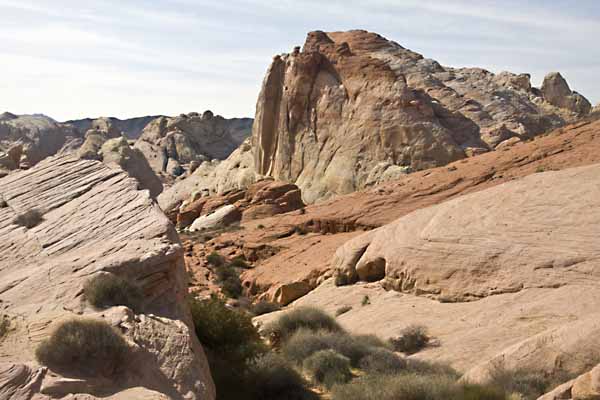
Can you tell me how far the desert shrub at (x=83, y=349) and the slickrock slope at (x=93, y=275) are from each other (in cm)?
16

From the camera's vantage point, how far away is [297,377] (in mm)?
11250

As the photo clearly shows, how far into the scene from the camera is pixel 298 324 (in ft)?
50.4

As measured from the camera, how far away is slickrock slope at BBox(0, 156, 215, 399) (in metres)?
7.33

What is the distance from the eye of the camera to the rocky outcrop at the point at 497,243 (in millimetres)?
14391

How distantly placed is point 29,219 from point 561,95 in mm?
77656

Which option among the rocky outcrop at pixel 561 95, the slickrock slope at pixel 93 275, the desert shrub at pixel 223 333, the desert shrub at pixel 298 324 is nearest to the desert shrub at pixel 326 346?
the desert shrub at pixel 298 324

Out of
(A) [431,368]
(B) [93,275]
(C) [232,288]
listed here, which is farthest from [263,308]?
(B) [93,275]

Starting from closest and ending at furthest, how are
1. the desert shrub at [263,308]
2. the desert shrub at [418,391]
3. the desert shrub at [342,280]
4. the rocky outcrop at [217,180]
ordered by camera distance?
the desert shrub at [418,391] < the desert shrub at [342,280] < the desert shrub at [263,308] < the rocky outcrop at [217,180]

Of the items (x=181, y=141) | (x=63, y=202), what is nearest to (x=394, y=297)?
(x=63, y=202)

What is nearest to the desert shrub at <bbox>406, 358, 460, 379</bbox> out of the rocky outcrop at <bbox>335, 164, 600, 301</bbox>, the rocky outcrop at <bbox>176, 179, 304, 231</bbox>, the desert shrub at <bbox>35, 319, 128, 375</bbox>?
the rocky outcrop at <bbox>335, 164, 600, 301</bbox>

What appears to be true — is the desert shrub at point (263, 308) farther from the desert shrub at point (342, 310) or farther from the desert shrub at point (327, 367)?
the desert shrub at point (327, 367)

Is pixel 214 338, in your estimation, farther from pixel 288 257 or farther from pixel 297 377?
pixel 288 257

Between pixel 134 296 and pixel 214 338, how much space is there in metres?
2.63

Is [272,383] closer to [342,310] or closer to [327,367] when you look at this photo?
[327,367]
